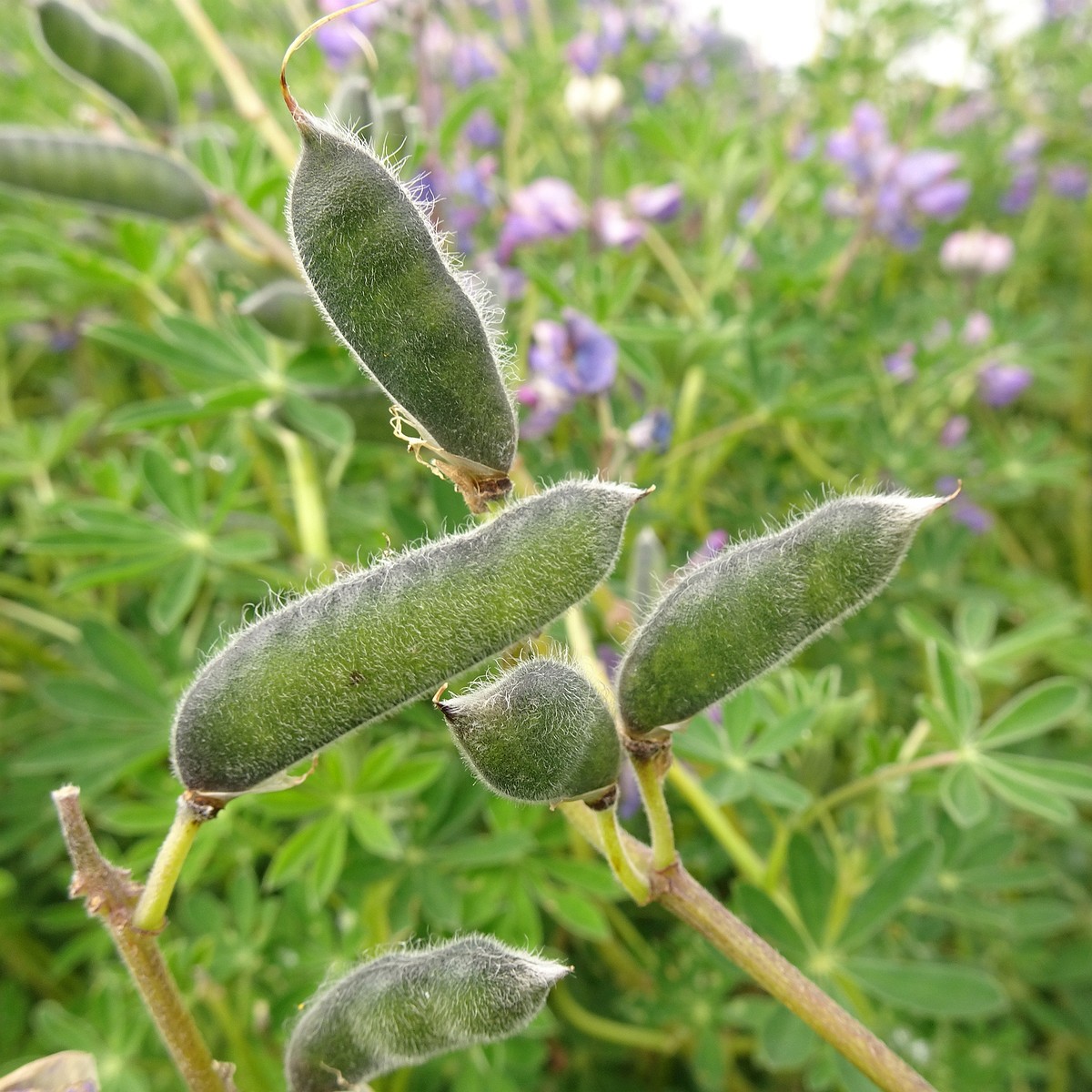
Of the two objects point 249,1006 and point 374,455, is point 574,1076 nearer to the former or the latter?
point 249,1006

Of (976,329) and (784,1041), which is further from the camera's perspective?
(976,329)

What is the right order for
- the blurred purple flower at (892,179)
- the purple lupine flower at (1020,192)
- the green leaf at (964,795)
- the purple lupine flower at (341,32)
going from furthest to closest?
the purple lupine flower at (1020,192)
the blurred purple flower at (892,179)
the purple lupine flower at (341,32)
the green leaf at (964,795)

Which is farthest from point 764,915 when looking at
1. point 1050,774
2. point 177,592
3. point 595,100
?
point 595,100

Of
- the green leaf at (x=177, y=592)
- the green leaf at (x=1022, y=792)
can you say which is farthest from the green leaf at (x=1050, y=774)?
the green leaf at (x=177, y=592)

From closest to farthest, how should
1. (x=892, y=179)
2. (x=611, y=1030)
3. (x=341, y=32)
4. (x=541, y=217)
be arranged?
(x=611, y=1030) < (x=541, y=217) < (x=341, y=32) < (x=892, y=179)

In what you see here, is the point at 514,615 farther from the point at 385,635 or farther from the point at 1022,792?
the point at 1022,792

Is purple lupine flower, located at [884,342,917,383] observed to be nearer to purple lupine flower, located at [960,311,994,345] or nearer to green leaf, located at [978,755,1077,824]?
purple lupine flower, located at [960,311,994,345]

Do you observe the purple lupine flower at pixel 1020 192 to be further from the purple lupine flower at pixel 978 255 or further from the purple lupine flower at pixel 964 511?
the purple lupine flower at pixel 964 511
